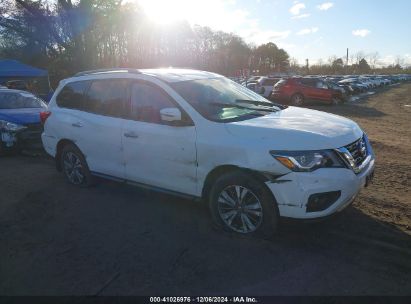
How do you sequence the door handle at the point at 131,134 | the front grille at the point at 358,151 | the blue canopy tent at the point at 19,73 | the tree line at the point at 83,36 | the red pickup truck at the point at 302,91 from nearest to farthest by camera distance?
the front grille at the point at 358,151, the door handle at the point at 131,134, the red pickup truck at the point at 302,91, the blue canopy tent at the point at 19,73, the tree line at the point at 83,36

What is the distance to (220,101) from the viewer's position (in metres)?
4.83

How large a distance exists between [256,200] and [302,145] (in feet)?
2.47

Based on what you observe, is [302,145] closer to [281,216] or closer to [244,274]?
[281,216]

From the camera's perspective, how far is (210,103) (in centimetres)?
468

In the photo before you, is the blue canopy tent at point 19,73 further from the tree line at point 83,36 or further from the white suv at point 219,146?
the white suv at point 219,146

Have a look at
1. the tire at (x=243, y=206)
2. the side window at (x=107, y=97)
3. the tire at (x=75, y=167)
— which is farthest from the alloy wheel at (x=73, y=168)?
the tire at (x=243, y=206)

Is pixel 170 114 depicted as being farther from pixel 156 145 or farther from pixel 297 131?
pixel 297 131

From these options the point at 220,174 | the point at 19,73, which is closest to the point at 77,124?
the point at 220,174

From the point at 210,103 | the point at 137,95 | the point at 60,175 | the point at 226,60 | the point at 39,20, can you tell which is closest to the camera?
the point at 210,103

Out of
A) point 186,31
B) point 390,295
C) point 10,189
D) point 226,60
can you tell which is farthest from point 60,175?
point 226,60

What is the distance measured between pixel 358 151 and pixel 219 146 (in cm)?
151

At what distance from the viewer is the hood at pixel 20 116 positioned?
8.79 m

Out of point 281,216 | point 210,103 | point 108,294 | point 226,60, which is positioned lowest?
point 108,294

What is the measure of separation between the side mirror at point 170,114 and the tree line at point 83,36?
94.7 feet
